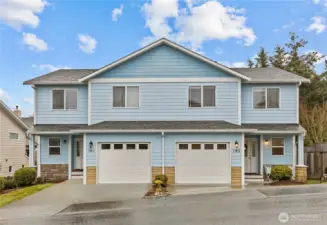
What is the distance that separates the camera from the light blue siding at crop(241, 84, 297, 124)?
18.4m

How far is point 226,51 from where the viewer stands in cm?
3089

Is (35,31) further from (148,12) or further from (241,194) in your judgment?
(241,194)

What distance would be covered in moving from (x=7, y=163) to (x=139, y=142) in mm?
15068

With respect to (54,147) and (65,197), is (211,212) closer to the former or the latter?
(65,197)

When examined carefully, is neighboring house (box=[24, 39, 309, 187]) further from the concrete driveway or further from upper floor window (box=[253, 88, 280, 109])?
the concrete driveway

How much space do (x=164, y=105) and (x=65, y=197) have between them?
718 cm

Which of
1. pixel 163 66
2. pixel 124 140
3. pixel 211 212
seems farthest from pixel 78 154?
pixel 211 212

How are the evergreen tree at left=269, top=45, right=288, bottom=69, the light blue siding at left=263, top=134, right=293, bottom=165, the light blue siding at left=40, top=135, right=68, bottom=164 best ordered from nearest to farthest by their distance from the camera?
the light blue siding at left=263, top=134, right=293, bottom=165 → the light blue siding at left=40, top=135, right=68, bottom=164 → the evergreen tree at left=269, top=45, right=288, bottom=69

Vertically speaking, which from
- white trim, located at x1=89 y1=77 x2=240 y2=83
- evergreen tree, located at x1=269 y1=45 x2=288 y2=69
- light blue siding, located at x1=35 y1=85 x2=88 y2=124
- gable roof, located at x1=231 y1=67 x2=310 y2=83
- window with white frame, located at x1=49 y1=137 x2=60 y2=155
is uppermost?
evergreen tree, located at x1=269 y1=45 x2=288 y2=69

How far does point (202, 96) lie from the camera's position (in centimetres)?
1798

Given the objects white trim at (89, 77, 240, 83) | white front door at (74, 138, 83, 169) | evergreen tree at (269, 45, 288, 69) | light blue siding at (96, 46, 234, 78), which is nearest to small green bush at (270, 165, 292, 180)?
white trim at (89, 77, 240, 83)

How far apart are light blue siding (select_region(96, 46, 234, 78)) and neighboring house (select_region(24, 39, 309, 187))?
0.18 feet

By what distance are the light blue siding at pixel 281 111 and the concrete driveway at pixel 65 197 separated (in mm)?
7002

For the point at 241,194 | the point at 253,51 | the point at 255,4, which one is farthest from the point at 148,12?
the point at 253,51
